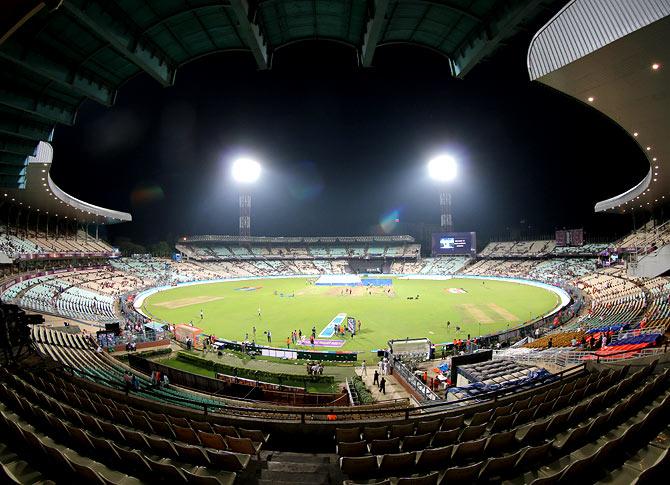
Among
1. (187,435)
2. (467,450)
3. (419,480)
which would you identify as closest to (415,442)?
(467,450)

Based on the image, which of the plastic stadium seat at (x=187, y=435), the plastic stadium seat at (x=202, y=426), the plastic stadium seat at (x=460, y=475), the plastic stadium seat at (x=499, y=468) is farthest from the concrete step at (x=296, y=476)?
the plastic stadium seat at (x=499, y=468)

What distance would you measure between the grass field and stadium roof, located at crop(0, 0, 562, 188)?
2146 centimetres

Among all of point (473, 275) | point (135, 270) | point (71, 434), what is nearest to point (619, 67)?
point (71, 434)

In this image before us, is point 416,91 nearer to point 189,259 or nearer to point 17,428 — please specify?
point 17,428

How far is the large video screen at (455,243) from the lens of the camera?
82.4 meters

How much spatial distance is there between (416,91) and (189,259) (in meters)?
70.8

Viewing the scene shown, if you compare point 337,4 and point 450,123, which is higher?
point 450,123

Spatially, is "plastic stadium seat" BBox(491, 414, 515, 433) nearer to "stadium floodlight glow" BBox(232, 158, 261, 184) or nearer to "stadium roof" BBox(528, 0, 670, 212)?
"stadium roof" BBox(528, 0, 670, 212)

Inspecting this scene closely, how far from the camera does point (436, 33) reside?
24.6ft

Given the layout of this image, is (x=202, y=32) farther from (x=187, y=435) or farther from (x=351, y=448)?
(x=351, y=448)

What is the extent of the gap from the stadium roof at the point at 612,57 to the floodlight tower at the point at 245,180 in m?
73.4

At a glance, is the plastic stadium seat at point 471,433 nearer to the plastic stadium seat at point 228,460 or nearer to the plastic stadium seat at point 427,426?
the plastic stadium seat at point 427,426

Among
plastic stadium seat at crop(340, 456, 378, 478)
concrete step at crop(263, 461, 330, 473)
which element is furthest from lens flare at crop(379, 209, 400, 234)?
plastic stadium seat at crop(340, 456, 378, 478)

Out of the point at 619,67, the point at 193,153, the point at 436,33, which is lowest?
the point at 436,33
